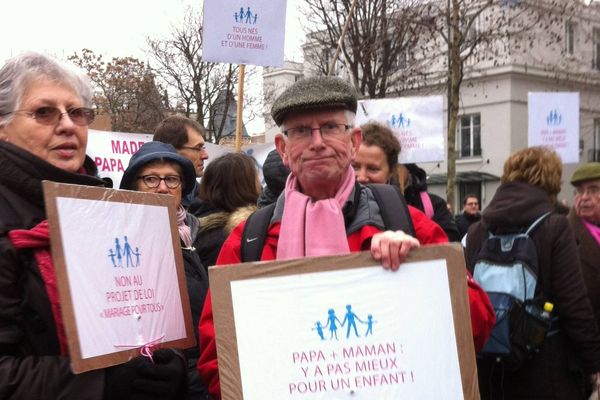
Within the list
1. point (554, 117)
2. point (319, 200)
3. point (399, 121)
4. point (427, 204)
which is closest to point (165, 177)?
point (319, 200)

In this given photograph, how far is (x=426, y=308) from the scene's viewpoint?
197cm

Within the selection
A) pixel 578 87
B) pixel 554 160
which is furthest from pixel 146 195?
pixel 578 87

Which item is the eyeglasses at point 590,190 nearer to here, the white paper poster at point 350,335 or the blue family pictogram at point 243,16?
the blue family pictogram at point 243,16

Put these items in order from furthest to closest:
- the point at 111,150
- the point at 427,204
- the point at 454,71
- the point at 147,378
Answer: the point at 454,71, the point at 111,150, the point at 427,204, the point at 147,378

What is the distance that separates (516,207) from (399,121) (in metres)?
4.24

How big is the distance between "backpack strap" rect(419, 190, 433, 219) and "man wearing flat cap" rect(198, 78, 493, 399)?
2.02 metres

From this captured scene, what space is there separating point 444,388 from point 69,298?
1.08 meters

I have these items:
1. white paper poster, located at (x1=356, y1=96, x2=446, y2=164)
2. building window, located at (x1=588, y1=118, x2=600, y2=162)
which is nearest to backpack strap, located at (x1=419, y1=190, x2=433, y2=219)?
white paper poster, located at (x1=356, y1=96, x2=446, y2=164)

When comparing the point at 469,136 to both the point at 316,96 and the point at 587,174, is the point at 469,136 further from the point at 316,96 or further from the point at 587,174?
the point at 316,96

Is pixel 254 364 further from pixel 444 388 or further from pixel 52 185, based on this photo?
pixel 52 185

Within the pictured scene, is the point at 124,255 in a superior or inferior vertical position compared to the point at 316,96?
inferior

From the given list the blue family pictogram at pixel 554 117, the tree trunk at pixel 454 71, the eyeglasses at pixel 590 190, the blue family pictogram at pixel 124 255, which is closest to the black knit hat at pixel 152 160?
the blue family pictogram at pixel 124 255

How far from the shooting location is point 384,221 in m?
2.28

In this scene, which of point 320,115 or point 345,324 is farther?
point 320,115
